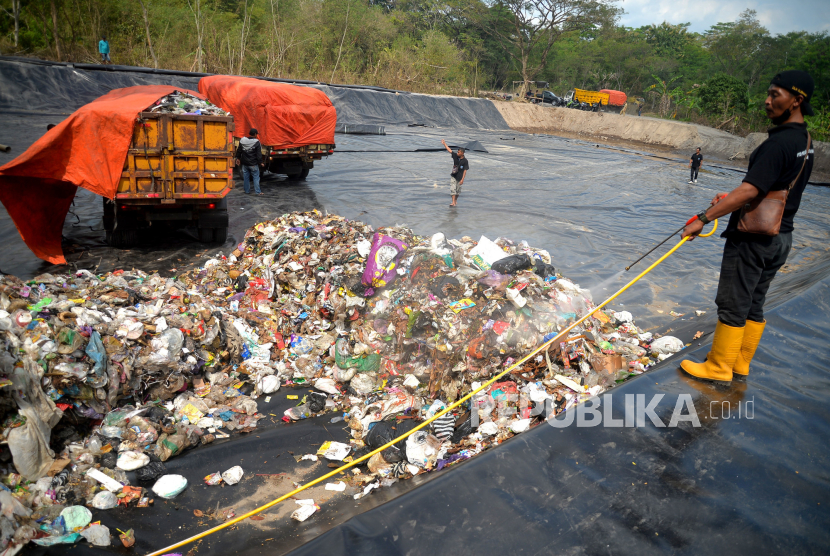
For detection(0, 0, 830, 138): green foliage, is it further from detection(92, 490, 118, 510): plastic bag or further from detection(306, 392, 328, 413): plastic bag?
detection(92, 490, 118, 510): plastic bag

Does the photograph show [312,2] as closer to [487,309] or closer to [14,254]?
[14,254]

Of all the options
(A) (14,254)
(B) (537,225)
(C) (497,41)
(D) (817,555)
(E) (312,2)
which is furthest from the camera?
(C) (497,41)

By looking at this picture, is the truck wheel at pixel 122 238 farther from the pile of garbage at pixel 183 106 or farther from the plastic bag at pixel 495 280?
the plastic bag at pixel 495 280

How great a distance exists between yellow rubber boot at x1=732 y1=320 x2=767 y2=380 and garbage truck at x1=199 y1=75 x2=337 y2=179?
10390 millimetres

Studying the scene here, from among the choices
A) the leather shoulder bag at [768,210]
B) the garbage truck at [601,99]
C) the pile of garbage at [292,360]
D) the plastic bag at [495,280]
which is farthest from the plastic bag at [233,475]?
the garbage truck at [601,99]

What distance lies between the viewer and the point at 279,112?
37.1 ft

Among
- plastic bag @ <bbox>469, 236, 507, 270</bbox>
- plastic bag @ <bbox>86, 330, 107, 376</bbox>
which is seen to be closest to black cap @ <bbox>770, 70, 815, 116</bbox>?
plastic bag @ <bbox>469, 236, 507, 270</bbox>

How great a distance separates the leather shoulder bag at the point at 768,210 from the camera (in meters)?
3.05

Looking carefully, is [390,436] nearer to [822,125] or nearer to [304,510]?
[304,510]

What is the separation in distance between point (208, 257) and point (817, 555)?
7.61 m

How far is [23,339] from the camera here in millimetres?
3641

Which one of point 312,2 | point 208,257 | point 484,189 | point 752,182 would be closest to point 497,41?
point 312,2

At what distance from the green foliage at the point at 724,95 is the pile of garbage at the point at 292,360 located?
1300 inches

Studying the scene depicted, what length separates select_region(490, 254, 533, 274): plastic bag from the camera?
5332mm
